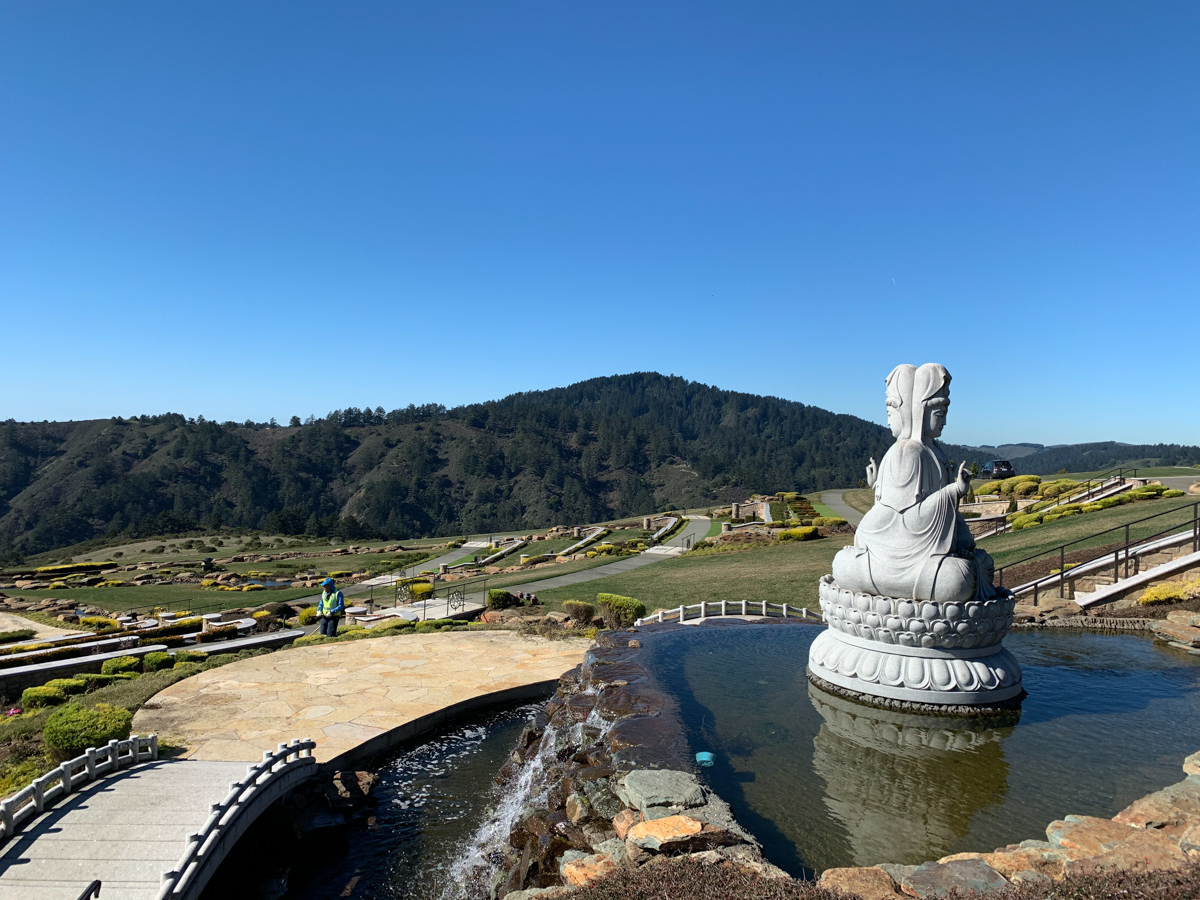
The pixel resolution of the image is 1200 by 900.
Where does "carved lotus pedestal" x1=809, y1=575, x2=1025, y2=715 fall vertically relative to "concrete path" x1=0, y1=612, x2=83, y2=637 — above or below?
above

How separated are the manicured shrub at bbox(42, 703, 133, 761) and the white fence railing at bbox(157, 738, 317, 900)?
2.35 meters

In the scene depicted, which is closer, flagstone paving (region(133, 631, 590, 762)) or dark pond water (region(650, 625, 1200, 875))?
dark pond water (region(650, 625, 1200, 875))

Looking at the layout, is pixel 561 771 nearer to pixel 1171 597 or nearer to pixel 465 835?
pixel 465 835

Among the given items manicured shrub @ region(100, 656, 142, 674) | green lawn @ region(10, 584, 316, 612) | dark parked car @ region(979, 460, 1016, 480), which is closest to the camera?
manicured shrub @ region(100, 656, 142, 674)

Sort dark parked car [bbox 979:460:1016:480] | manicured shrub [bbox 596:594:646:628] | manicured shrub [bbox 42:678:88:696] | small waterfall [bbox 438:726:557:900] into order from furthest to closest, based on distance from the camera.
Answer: dark parked car [bbox 979:460:1016:480], manicured shrub [bbox 596:594:646:628], manicured shrub [bbox 42:678:88:696], small waterfall [bbox 438:726:557:900]

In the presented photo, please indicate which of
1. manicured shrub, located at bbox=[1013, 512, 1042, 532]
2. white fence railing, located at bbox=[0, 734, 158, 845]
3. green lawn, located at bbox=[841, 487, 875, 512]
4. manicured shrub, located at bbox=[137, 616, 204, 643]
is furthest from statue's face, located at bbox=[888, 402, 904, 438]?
green lawn, located at bbox=[841, 487, 875, 512]

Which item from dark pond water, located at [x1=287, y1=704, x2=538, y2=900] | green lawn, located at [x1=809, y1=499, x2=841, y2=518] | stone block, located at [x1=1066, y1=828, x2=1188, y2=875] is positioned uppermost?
stone block, located at [x1=1066, y1=828, x2=1188, y2=875]

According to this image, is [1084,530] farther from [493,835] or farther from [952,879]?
[493,835]

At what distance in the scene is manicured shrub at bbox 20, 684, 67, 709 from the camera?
37.9ft

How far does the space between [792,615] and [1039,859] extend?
12.3 m

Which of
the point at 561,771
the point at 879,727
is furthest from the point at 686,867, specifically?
the point at 879,727

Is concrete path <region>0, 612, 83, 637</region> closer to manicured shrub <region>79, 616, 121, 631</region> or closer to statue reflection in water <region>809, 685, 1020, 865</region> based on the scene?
manicured shrub <region>79, 616, 121, 631</region>

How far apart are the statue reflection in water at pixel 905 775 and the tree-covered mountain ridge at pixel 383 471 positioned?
9917 cm

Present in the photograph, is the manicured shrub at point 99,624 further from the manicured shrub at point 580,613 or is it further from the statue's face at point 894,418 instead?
the statue's face at point 894,418
